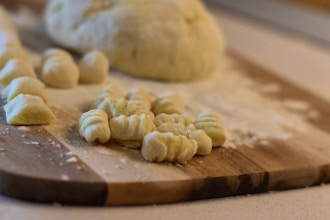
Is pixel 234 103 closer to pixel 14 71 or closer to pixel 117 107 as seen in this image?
pixel 117 107

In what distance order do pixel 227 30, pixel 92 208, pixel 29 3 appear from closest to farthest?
pixel 92 208 < pixel 29 3 < pixel 227 30

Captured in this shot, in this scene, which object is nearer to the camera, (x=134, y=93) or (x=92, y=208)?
(x=92, y=208)

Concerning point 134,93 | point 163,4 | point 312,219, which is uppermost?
point 163,4

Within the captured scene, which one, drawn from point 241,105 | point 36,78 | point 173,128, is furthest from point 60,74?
point 241,105

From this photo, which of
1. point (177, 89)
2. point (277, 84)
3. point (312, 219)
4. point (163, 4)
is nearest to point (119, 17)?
point (163, 4)

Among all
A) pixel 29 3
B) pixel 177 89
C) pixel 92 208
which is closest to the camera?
pixel 92 208

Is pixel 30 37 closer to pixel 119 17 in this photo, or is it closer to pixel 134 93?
pixel 119 17

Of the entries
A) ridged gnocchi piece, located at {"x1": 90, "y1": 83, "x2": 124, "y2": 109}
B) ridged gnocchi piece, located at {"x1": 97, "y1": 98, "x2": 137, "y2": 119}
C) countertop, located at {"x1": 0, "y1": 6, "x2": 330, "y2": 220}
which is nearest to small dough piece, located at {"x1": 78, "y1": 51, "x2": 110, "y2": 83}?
ridged gnocchi piece, located at {"x1": 90, "y1": 83, "x2": 124, "y2": 109}

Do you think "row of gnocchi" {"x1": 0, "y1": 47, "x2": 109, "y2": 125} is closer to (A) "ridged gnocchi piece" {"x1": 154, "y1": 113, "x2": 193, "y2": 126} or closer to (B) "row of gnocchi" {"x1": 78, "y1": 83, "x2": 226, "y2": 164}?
(B) "row of gnocchi" {"x1": 78, "y1": 83, "x2": 226, "y2": 164}
